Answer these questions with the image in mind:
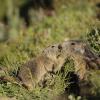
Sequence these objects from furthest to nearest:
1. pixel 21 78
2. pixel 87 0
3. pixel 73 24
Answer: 1. pixel 87 0
2. pixel 73 24
3. pixel 21 78

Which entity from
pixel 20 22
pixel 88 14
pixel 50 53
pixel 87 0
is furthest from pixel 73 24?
pixel 50 53

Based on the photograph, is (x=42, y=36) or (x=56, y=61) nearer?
(x=56, y=61)

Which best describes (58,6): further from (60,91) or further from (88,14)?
(60,91)

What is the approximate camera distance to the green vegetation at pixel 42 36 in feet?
17.4

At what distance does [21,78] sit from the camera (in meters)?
5.56

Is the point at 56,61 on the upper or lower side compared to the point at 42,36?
lower

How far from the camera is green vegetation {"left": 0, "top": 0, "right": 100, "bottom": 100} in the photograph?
530 cm

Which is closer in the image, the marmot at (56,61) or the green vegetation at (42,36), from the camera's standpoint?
the green vegetation at (42,36)

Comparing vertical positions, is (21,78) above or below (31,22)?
below

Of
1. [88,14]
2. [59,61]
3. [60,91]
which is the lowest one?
[60,91]

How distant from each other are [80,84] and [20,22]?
390 inches

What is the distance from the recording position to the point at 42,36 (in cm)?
1142

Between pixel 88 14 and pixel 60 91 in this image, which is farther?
pixel 88 14

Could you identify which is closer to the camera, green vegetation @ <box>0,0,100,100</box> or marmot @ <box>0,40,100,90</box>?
green vegetation @ <box>0,0,100,100</box>
